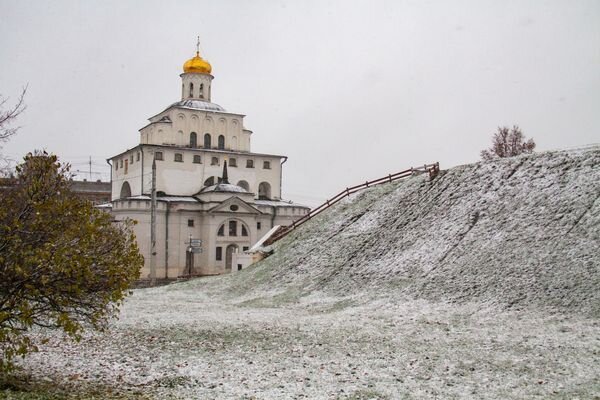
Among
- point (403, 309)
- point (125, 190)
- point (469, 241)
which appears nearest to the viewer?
point (403, 309)

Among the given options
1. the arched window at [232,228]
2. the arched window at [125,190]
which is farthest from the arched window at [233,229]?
the arched window at [125,190]

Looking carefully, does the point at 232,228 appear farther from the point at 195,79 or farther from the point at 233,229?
the point at 195,79

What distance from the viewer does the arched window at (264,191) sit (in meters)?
72.8

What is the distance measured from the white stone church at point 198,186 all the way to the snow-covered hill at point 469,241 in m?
25.4

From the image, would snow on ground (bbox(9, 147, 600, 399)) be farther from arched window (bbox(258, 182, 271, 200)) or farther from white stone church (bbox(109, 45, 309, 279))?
arched window (bbox(258, 182, 271, 200))

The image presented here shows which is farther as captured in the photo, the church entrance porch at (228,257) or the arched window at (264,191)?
the arched window at (264,191)

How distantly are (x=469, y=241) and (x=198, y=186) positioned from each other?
45.7 m

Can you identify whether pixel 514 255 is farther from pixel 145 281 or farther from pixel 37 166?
pixel 145 281

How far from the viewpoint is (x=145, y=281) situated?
52531 mm

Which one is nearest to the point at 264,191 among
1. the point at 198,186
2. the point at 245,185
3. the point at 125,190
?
the point at 245,185

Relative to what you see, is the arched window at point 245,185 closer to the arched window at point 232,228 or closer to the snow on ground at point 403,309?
the arched window at point 232,228

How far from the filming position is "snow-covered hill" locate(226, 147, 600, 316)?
65.2ft

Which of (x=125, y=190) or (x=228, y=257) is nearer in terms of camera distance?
(x=228, y=257)

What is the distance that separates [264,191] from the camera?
73.6m
